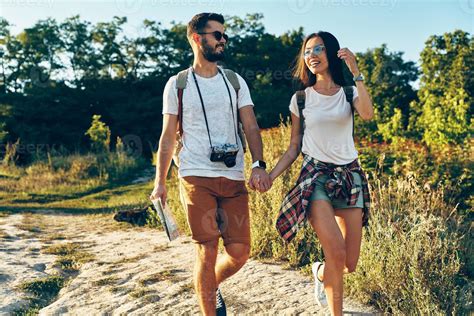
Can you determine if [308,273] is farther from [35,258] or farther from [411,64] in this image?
[411,64]

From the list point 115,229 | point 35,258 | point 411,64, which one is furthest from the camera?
point 411,64

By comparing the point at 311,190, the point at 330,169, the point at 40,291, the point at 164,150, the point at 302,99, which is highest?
the point at 302,99

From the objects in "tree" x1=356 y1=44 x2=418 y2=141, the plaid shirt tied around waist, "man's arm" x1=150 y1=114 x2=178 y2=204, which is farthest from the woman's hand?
"tree" x1=356 y1=44 x2=418 y2=141

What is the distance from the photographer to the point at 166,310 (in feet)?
12.8

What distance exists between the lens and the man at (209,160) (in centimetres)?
315

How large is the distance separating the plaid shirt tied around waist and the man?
23 cm

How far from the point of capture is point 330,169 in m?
3.18

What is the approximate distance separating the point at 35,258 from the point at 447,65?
71.9ft

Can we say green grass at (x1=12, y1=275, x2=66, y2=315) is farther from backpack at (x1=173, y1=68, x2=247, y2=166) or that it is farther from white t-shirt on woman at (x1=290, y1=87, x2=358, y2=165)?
white t-shirt on woman at (x1=290, y1=87, x2=358, y2=165)

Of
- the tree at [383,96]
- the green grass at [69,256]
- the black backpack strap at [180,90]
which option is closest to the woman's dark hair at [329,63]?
the black backpack strap at [180,90]

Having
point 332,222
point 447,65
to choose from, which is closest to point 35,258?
point 332,222

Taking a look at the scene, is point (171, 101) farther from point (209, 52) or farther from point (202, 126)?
point (209, 52)

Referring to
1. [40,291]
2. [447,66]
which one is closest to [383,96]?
[447,66]

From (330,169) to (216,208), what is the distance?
79 cm
